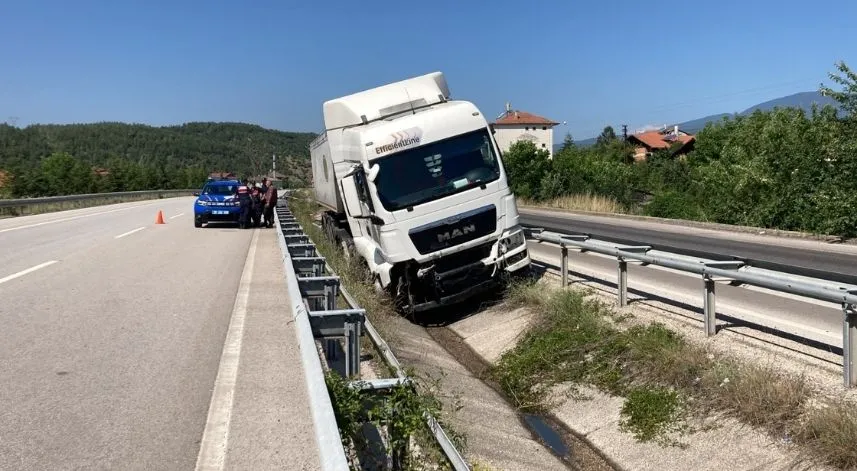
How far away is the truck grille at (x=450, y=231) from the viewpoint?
11.0 m

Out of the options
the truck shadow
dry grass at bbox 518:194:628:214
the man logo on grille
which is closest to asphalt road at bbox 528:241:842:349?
the truck shadow

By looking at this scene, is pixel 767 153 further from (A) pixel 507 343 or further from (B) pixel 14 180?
(B) pixel 14 180

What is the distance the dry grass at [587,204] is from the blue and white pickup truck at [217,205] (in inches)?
616

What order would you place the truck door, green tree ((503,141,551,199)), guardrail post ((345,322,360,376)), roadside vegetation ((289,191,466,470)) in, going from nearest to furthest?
roadside vegetation ((289,191,466,470))
guardrail post ((345,322,360,376))
the truck door
green tree ((503,141,551,199))

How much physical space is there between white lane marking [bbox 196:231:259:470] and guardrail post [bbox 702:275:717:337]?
4653mm

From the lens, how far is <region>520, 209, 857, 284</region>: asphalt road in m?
12.0

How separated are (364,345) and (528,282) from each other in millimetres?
4416

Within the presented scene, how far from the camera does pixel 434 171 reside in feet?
37.4

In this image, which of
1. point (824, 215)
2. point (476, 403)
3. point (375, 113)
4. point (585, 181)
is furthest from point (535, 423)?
point (585, 181)

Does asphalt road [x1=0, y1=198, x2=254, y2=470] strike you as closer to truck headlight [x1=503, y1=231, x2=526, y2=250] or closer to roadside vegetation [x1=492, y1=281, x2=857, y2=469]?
roadside vegetation [x1=492, y1=281, x2=857, y2=469]

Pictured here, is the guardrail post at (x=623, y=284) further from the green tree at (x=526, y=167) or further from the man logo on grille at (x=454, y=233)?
the green tree at (x=526, y=167)

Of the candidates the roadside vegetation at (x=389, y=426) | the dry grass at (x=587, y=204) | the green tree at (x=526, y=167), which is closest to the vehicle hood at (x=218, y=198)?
the dry grass at (x=587, y=204)

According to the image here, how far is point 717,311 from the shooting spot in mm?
8695

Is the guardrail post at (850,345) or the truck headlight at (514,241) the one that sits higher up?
the truck headlight at (514,241)
